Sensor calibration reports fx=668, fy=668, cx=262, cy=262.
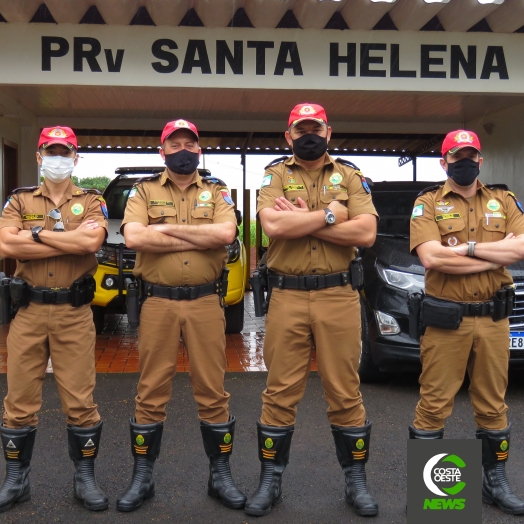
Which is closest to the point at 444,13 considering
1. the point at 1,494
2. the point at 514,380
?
the point at 514,380

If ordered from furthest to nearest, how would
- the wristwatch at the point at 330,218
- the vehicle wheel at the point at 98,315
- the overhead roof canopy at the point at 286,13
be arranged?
the vehicle wheel at the point at 98,315
the overhead roof canopy at the point at 286,13
the wristwatch at the point at 330,218

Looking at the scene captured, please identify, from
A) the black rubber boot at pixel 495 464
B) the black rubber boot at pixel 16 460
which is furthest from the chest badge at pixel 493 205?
the black rubber boot at pixel 16 460

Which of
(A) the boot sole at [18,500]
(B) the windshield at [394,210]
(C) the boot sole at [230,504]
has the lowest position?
(C) the boot sole at [230,504]

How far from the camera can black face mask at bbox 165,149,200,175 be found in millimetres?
3641

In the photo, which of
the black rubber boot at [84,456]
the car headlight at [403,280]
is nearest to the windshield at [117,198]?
the car headlight at [403,280]

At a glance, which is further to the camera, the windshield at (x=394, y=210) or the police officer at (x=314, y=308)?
the windshield at (x=394, y=210)

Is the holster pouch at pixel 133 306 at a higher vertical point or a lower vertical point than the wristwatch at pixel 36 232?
lower

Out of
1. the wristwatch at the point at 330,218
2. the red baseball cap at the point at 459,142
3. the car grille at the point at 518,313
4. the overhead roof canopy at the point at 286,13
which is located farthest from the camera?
the overhead roof canopy at the point at 286,13

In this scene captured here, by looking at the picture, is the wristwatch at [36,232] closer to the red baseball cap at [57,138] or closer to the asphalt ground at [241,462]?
the red baseball cap at [57,138]

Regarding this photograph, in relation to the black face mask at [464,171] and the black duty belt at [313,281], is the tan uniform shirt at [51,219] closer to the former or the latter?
the black duty belt at [313,281]

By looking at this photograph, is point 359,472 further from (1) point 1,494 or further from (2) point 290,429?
(1) point 1,494

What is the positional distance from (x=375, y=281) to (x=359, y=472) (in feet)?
7.10

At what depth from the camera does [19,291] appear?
355 cm

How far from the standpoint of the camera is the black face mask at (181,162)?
3.64m
